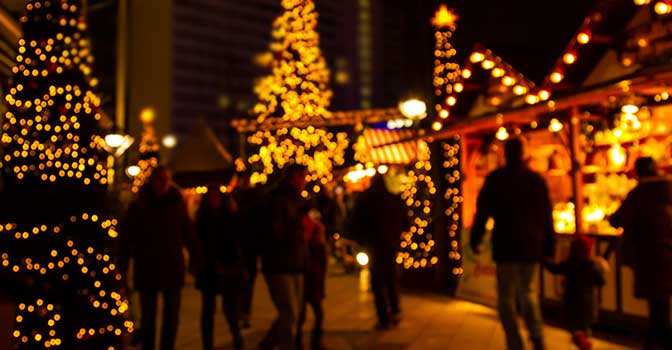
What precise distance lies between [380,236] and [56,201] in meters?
3.91

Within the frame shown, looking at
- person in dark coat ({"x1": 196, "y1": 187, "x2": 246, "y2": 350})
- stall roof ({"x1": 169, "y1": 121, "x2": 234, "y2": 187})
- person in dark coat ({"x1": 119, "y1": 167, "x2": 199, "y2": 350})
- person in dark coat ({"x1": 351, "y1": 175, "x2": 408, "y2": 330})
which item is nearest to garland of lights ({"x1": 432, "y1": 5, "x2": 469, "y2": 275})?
person in dark coat ({"x1": 351, "y1": 175, "x2": 408, "y2": 330})

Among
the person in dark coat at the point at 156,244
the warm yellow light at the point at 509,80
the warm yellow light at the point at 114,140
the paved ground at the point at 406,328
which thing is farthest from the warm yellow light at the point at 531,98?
the warm yellow light at the point at 114,140

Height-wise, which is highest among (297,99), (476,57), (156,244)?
(297,99)

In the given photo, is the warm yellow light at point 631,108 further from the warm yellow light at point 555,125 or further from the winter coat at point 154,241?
the winter coat at point 154,241

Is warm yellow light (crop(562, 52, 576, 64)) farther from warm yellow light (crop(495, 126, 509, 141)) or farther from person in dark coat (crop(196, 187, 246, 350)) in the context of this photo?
person in dark coat (crop(196, 187, 246, 350))

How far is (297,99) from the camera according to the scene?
64.2ft

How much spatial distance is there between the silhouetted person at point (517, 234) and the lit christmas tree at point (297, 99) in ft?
40.9

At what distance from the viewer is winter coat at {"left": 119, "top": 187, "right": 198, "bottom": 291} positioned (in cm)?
675

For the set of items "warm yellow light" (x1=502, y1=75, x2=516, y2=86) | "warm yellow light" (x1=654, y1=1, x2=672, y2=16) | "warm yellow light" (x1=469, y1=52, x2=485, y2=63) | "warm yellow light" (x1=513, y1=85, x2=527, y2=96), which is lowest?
"warm yellow light" (x1=513, y1=85, x2=527, y2=96)

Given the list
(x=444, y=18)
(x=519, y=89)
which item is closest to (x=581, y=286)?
(x=519, y=89)

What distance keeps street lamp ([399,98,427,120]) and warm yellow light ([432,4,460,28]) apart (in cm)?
139

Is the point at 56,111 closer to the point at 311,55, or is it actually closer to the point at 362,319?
the point at 362,319

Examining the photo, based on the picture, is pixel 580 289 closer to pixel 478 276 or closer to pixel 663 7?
pixel 663 7

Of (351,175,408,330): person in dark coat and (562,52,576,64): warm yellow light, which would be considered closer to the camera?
(351,175,408,330): person in dark coat
